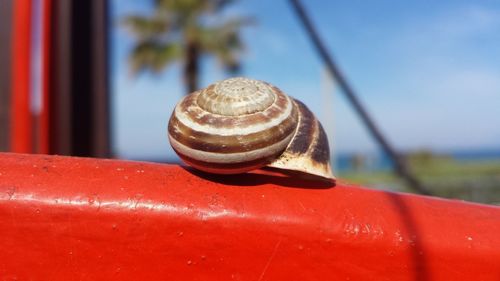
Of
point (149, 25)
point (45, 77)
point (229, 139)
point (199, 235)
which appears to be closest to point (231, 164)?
→ point (229, 139)

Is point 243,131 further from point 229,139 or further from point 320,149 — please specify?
point 320,149

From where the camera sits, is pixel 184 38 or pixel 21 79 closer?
pixel 21 79

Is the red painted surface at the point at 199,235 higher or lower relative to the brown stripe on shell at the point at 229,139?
lower

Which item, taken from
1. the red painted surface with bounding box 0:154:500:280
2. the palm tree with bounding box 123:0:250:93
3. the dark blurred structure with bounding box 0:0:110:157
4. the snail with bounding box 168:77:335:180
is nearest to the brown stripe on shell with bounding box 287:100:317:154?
the snail with bounding box 168:77:335:180

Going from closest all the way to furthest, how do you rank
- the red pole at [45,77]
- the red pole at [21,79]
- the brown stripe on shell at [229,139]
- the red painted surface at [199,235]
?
the red painted surface at [199,235]
the brown stripe on shell at [229,139]
the red pole at [21,79]
the red pole at [45,77]

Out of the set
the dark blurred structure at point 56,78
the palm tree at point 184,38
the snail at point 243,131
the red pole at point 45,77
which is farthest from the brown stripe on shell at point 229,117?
the palm tree at point 184,38

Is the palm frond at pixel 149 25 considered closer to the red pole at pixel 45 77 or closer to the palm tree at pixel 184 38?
the palm tree at pixel 184 38
